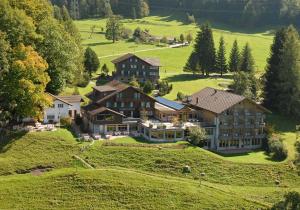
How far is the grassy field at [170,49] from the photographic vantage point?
4310 inches

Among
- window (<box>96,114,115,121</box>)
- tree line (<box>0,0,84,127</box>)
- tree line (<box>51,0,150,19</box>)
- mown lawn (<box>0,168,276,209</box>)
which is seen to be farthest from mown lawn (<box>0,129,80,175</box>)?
tree line (<box>51,0,150,19</box>)

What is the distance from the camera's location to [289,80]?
293ft

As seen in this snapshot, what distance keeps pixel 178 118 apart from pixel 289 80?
22657 millimetres

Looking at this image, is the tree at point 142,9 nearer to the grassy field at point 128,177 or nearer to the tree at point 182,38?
the tree at point 182,38

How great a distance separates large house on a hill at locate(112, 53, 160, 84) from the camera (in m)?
108

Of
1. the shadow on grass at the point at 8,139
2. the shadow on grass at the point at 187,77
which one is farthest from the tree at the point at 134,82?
the shadow on grass at the point at 8,139

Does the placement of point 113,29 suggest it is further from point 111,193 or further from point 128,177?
point 111,193

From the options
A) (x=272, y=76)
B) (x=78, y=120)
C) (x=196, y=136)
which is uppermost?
(x=272, y=76)

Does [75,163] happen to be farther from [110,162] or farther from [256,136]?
[256,136]

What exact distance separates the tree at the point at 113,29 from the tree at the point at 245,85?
5999 centimetres

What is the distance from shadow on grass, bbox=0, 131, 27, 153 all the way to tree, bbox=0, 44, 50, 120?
2927mm

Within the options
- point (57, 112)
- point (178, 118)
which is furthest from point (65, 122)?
→ point (178, 118)

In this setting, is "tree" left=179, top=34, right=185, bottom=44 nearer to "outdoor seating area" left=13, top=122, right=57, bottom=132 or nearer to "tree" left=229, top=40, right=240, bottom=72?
"tree" left=229, top=40, right=240, bottom=72

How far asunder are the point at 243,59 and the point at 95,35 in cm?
5777
